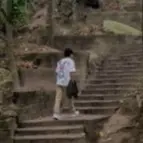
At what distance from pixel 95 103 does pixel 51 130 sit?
2082 millimetres

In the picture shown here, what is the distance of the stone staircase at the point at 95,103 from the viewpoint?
Result: 10062 mm

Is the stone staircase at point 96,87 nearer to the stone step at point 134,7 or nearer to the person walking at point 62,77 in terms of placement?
the person walking at point 62,77

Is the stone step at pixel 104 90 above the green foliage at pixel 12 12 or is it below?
below

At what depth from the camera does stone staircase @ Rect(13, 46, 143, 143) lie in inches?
396

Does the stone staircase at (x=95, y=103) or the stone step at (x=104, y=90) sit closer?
the stone staircase at (x=95, y=103)

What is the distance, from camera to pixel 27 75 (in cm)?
1419

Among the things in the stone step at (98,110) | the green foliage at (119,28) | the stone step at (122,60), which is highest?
the green foliage at (119,28)

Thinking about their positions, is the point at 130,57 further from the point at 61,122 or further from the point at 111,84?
the point at 61,122

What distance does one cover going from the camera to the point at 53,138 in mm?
9891

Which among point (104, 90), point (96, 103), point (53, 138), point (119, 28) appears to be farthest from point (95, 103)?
point (119, 28)

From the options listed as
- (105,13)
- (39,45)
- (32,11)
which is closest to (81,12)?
(105,13)

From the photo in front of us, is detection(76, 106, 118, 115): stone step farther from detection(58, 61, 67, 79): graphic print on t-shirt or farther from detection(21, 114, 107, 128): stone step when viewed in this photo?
detection(58, 61, 67, 79): graphic print on t-shirt

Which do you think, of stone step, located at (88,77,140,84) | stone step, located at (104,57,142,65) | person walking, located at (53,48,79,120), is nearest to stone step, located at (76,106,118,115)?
person walking, located at (53,48,79,120)

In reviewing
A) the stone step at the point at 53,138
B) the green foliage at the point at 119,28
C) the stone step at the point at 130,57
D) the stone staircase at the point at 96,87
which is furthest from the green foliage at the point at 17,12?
the stone step at the point at 53,138
